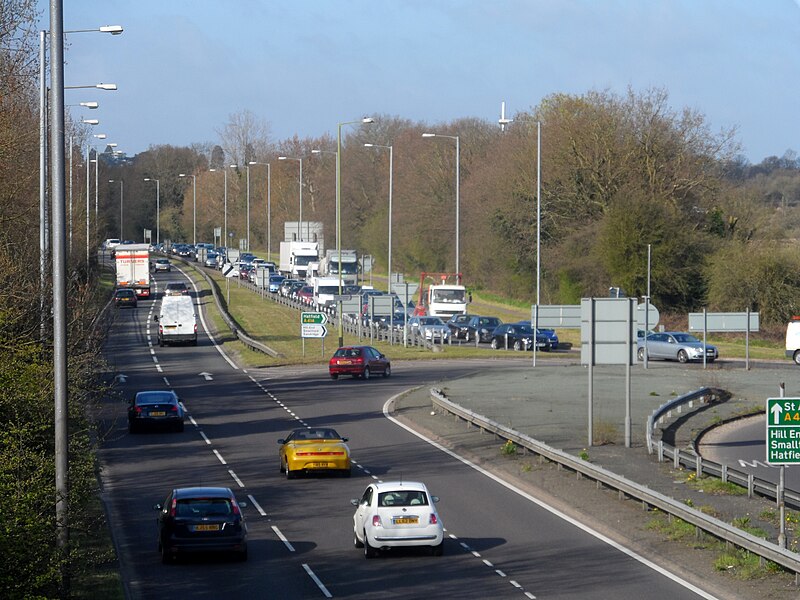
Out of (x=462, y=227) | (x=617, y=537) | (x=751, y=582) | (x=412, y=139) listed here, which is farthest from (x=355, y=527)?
(x=412, y=139)

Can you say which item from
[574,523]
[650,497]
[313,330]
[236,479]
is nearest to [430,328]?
[313,330]

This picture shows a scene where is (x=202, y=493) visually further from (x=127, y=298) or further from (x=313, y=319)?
(x=127, y=298)

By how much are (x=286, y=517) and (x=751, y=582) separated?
30.9 feet

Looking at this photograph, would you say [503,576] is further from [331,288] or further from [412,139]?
[412,139]

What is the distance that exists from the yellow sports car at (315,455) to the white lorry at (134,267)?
64748 mm

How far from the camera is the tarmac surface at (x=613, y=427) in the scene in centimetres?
2011

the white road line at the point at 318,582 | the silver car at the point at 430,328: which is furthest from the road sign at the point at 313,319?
the white road line at the point at 318,582

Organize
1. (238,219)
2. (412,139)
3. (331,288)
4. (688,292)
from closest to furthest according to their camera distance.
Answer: (688,292), (331,288), (412,139), (238,219)

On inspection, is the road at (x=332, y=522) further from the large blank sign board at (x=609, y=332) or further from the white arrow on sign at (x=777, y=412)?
the large blank sign board at (x=609, y=332)

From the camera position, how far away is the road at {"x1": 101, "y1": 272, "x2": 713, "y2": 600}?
1773 cm

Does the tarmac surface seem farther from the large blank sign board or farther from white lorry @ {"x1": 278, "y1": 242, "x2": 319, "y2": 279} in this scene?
white lorry @ {"x1": 278, "y1": 242, "x2": 319, "y2": 279}

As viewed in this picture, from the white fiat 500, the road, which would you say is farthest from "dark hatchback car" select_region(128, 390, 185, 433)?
the white fiat 500

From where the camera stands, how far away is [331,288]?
85.2 meters

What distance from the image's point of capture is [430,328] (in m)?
69.6
